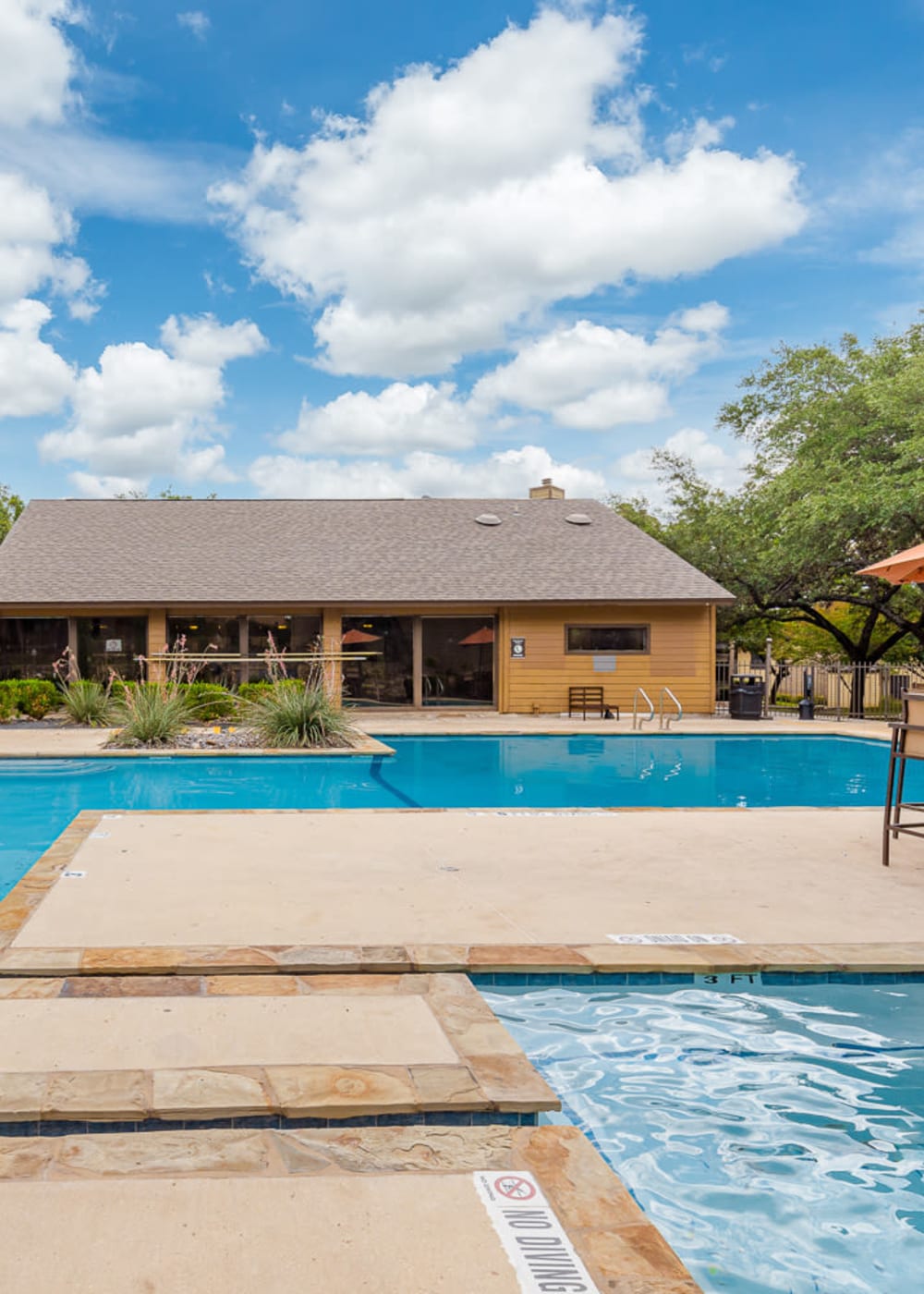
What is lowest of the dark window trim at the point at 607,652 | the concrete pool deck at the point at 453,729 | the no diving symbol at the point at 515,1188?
the no diving symbol at the point at 515,1188

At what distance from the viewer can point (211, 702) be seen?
1655 centimetres

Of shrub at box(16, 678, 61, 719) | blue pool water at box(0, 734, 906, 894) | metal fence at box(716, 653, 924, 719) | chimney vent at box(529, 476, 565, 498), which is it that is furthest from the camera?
chimney vent at box(529, 476, 565, 498)

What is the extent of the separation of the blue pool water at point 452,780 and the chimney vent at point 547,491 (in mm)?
12603

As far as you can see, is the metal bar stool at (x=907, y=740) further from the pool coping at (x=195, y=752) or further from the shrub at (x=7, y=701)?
the shrub at (x=7, y=701)

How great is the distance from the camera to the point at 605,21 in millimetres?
13039

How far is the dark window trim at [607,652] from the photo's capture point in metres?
19.8

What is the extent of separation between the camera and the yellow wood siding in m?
19.6

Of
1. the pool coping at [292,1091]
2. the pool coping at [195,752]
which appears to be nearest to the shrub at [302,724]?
the pool coping at [195,752]

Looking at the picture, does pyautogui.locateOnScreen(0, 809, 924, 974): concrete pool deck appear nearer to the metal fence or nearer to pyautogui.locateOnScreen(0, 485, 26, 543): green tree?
the metal fence

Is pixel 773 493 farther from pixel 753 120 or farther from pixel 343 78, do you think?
pixel 343 78

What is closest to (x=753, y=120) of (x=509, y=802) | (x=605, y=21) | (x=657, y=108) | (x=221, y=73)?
(x=657, y=108)

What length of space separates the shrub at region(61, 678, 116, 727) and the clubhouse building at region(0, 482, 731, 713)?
7.72 feet

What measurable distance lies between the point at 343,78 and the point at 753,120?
6.62m

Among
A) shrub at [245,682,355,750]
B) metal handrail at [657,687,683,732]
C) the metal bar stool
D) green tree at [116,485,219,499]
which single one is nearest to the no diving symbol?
the metal bar stool
